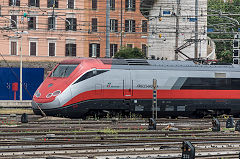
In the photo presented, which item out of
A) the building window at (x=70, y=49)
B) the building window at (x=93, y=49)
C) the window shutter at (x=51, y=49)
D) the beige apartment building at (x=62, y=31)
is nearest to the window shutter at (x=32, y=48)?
the beige apartment building at (x=62, y=31)

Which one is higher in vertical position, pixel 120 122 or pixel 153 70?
pixel 153 70

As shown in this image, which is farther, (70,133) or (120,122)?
(120,122)

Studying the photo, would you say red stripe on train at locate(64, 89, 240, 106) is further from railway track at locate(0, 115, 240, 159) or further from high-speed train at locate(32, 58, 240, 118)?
railway track at locate(0, 115, 240, 159)

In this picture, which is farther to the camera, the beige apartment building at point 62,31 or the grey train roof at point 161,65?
the beige apartment building at point 62,31

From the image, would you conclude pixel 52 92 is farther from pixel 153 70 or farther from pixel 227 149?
pixel 227 149

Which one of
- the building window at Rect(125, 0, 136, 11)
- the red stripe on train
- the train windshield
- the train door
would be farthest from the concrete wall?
the train windshield

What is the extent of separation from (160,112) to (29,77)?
2031 cm

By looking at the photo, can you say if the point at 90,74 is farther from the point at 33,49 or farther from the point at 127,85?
the point at 33,49

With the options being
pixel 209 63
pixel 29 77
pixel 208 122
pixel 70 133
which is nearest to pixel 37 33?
pixel 29 77

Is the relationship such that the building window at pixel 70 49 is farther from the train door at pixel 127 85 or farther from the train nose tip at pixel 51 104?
the train nose tip at pixel 51 104

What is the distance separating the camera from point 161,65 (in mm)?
31281

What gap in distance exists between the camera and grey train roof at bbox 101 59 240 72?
1190 inches

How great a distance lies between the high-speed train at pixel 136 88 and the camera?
92.8 ft

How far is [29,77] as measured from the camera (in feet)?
159
